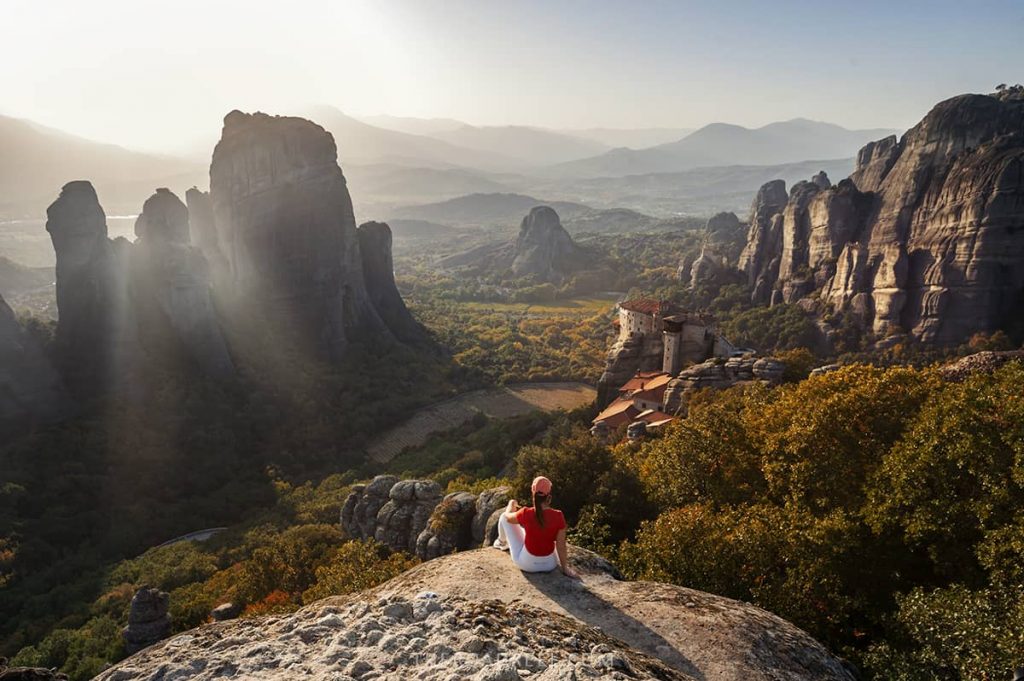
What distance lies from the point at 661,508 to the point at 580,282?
12808 cm

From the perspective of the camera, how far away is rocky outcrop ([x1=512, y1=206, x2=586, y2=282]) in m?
162

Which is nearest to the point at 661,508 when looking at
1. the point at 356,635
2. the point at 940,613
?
the point at 940,613

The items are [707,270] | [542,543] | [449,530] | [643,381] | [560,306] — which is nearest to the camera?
[542,543]

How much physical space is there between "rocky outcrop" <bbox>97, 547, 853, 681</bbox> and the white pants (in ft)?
0.55

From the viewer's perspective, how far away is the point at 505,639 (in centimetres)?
789

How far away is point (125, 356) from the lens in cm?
5106

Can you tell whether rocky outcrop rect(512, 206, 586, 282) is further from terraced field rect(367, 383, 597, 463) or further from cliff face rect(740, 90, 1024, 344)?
terraced field rect(367, 383, 597, 463)

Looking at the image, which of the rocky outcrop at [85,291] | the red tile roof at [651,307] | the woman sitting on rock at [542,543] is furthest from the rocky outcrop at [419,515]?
the rocky outcrop at [85,291]

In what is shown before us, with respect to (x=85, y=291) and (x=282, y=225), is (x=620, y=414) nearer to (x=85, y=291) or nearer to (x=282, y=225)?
(x=282, y=225)

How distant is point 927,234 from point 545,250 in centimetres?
11145

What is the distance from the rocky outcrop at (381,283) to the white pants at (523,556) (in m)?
73.6

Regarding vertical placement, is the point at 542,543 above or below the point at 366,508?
above

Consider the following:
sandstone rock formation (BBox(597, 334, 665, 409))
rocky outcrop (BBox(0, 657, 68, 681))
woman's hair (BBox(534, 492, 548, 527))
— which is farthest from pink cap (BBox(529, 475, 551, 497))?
sandstone rock formation (BBox(597, 334, 665, 409))

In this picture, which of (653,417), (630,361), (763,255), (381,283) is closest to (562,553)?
(653,417)
